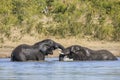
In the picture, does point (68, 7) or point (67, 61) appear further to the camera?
point (68, 7)

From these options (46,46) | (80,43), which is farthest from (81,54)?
(80,43)

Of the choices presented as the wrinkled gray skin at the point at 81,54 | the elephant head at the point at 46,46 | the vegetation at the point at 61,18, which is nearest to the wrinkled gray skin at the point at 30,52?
the elephant head at the point at 46,46

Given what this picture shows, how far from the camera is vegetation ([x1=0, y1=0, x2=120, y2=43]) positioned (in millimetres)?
35594

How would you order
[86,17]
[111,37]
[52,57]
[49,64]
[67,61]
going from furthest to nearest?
[86,17]
[111,37]
[52,57]
[67,61]
[49,64]

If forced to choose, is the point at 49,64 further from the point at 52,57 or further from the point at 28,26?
the point at 28,26

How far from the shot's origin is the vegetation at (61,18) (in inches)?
1401

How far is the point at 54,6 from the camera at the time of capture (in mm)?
39688

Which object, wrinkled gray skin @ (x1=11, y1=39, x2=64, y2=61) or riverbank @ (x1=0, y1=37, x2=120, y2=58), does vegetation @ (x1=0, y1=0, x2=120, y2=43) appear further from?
wrinkled gray skin @ (x1=11, y1=39, x2=64, y2=61)

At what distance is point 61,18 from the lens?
122ft

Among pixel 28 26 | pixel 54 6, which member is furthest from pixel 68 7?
pixel 28 26

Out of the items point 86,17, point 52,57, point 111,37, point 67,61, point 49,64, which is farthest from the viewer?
point 86,17

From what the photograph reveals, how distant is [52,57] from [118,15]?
7.52 metres

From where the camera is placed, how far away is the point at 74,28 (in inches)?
1415

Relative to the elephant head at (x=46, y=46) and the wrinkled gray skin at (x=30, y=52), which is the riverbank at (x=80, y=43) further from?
the wrinkled gray skin at (x=30, y=52)
